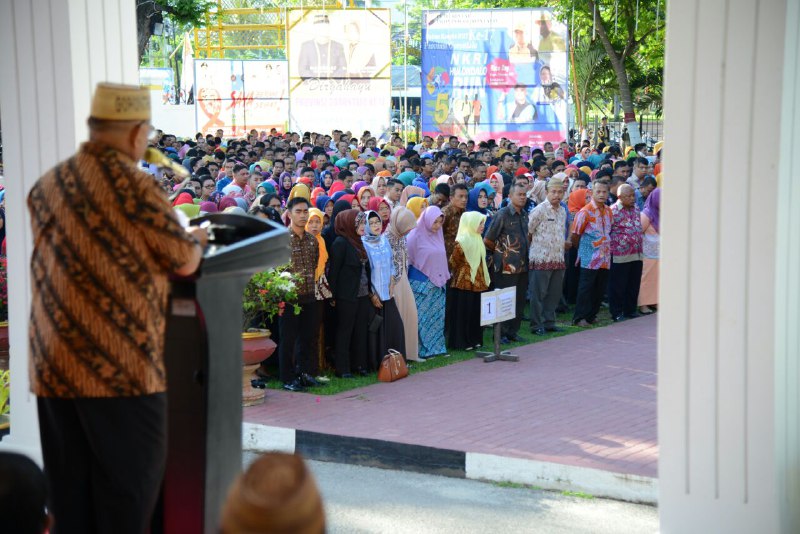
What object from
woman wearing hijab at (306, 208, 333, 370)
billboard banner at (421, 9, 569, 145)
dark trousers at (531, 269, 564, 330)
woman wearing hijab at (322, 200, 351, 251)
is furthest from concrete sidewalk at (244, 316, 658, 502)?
billboard banner at (421, 9, 569, 145)

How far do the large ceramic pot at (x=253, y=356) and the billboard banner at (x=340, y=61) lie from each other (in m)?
20.4

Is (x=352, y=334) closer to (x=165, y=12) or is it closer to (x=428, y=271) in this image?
(x=428, y=271)

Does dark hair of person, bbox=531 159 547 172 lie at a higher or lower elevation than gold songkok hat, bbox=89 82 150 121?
lower

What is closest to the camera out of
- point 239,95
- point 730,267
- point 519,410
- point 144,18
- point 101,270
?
point 101,270

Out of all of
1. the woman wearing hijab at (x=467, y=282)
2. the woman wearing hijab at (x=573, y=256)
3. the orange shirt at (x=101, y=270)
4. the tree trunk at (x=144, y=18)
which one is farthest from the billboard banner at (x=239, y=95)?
the orange shirt at (x=101, y=270)

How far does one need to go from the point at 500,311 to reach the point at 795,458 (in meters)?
6.24

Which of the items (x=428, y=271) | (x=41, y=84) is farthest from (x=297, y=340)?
(x=41, y=84)

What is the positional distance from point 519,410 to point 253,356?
2265 mm

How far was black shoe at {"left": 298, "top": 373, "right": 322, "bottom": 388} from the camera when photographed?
9734 mm

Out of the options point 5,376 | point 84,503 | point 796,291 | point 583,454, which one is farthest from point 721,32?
point 5,376

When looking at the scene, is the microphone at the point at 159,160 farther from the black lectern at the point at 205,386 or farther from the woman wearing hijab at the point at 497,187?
the woman wearing hijab at the point at 497,187

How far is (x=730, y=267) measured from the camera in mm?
4434

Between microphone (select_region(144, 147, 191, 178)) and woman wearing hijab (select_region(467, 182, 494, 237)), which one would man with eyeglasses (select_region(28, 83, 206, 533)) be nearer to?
microphone (select_region(144, 147, 191, 178))

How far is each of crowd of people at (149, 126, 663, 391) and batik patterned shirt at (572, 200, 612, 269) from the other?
0.01 meters
